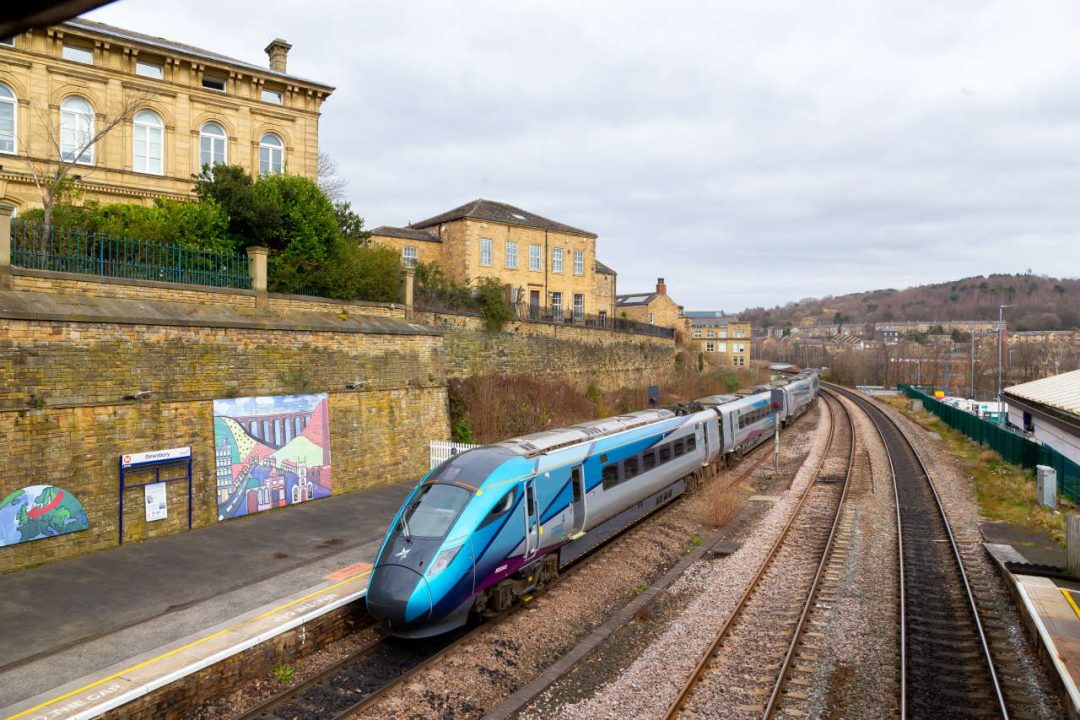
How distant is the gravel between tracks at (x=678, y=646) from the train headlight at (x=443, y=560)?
2019 millimetres

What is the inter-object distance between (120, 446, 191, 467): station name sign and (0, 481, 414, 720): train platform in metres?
1.52

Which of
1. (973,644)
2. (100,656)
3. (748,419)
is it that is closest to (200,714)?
(100,656)

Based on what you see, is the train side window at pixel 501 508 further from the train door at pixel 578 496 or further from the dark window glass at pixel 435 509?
the train door at pixel 578 496

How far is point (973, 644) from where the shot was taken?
9.72m

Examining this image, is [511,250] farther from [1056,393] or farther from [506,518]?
[506,518]

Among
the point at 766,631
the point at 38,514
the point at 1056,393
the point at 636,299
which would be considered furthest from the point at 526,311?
the point at 636,299

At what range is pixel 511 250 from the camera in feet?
132

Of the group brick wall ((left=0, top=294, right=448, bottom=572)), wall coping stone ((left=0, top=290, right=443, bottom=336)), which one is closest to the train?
brick wall ((left=0, top=294, right=448, bottom=572))

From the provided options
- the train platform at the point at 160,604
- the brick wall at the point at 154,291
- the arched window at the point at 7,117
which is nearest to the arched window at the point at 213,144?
the arched window at the point at 7,117

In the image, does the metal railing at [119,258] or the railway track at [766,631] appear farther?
the metal railing at [119,258]

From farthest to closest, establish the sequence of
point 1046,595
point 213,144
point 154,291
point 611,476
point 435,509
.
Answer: point 213,144, point 154,291, point 611,476, point 1046,595, point 435,509

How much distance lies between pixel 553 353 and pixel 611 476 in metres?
17.7

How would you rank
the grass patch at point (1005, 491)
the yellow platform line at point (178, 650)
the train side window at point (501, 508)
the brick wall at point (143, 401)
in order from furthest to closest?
the grass patch at point (1005, 491), the brick wall at point (143, 401), the train side window at point (501, 508), the yellow platform line at point (178, 650)

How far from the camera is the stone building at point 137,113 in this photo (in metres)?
22.2
